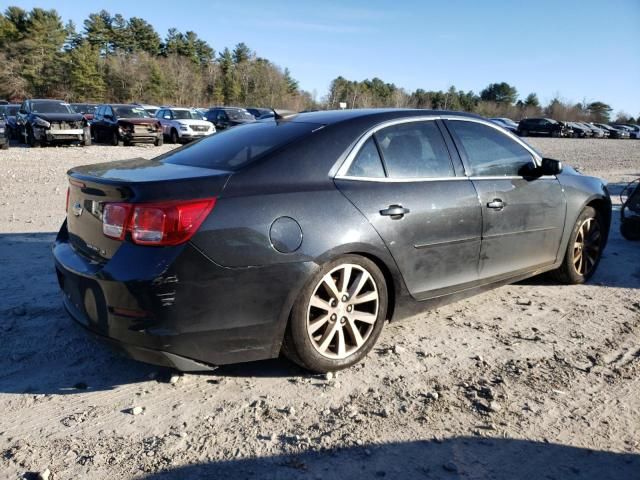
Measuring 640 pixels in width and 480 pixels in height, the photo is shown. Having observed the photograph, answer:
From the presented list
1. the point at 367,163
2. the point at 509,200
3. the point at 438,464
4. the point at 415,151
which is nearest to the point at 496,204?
the point at 509,200

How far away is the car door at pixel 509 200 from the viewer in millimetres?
3965

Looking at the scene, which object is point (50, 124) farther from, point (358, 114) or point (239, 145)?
point (358, 114)

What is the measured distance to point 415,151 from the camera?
3.70 m

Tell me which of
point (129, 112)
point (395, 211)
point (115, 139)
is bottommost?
point (115, 139)

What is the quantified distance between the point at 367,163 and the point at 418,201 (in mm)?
437

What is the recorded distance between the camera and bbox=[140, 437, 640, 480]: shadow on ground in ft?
7.64

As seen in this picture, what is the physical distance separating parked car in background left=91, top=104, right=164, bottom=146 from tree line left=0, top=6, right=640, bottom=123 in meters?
33.7

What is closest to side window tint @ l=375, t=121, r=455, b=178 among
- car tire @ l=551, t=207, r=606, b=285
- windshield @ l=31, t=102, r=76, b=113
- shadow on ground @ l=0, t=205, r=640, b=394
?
shadow on ground @ l=0, t=205, r=640, b=394

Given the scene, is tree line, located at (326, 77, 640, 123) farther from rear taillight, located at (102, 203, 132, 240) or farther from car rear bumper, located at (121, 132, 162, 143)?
rear taillight, located at (102, 203, 132, 240)

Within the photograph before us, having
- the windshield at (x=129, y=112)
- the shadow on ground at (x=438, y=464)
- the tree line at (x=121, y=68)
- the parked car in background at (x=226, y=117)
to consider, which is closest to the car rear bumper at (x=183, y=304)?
the shadow on ground at (x=438, y=464)

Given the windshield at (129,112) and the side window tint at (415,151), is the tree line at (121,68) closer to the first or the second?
the windshield at (129,112)

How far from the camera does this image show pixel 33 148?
63.5 feet

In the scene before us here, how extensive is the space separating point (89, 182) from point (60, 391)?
3.98 ft

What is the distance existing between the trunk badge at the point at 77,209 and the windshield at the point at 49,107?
19604 millimetres
